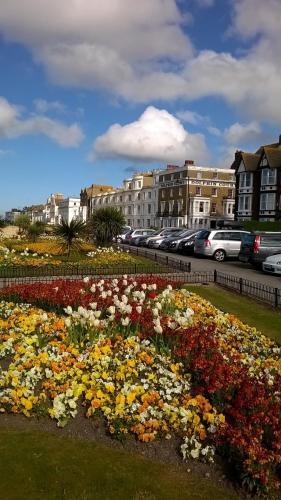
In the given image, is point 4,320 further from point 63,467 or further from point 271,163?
point 271,163

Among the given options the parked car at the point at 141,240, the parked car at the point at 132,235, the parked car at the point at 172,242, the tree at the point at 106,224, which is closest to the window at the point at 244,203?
the parked car at the point at 132,235

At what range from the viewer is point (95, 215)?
30.4 meters

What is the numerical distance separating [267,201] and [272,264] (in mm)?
41316

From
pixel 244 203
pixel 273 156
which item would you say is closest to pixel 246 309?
pixel 273 156

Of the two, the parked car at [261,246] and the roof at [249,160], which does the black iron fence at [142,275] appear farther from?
the roof at [249,160]

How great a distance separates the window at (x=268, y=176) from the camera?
196 feet

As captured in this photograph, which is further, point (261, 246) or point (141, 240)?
point (141, 240)

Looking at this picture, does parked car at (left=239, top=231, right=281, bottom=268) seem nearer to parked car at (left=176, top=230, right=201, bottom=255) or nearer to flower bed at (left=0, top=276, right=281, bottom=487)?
parked car at (left=176, top=230, right=201, bottom=255)

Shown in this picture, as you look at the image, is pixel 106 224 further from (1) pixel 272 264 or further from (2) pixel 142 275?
(1) pixel 272 264

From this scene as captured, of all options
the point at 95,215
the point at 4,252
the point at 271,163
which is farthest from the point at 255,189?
the point at 4,252

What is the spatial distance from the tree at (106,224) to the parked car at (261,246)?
9.65 meters

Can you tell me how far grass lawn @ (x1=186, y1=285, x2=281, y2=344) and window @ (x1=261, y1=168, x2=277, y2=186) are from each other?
46484mm

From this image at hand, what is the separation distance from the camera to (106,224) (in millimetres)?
29922

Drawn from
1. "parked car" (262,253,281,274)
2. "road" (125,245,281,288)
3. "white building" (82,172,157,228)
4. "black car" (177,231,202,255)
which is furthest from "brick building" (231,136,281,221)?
"parked car" (262,253,281,274)
